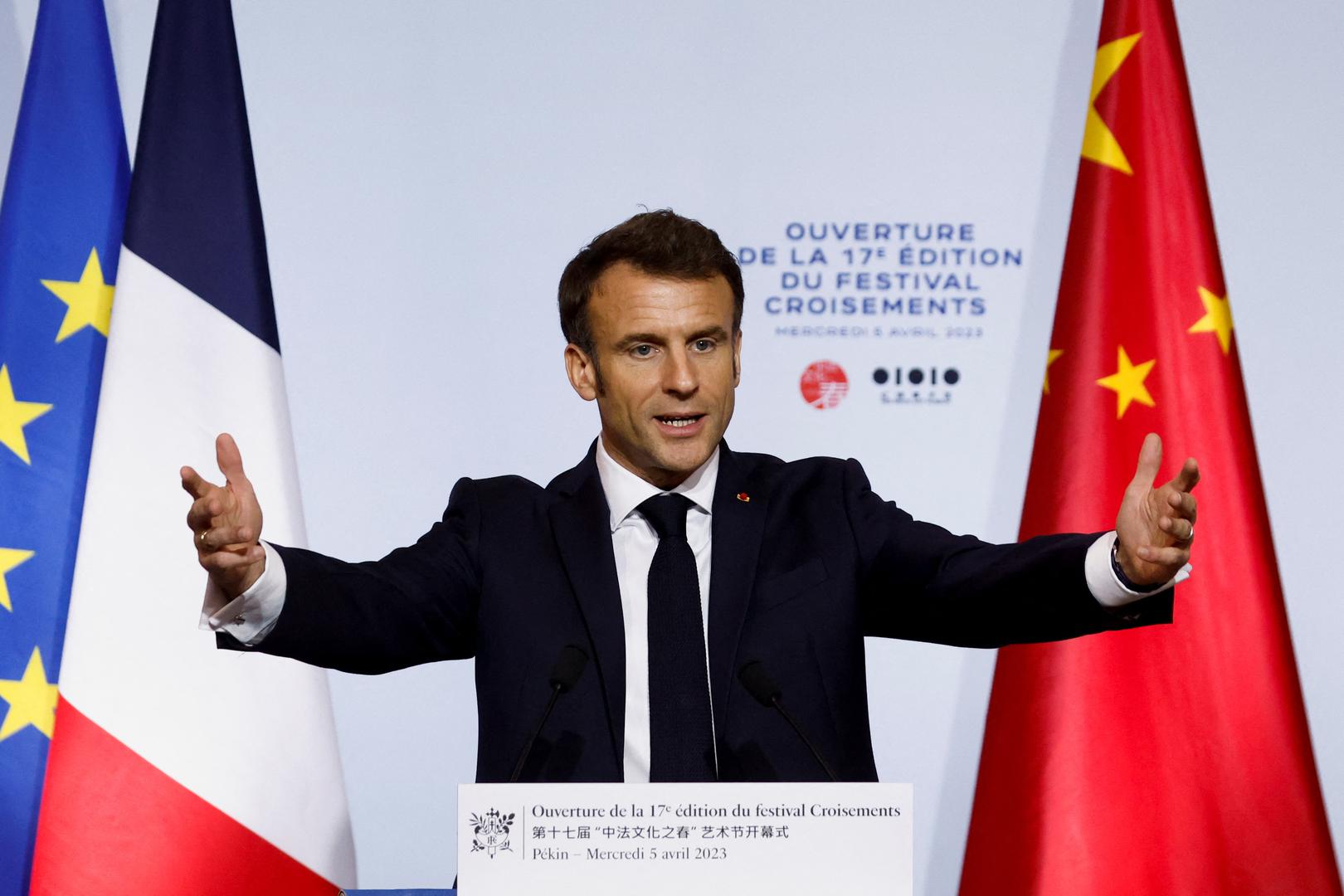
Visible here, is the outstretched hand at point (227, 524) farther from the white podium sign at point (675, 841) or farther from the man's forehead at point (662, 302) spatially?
the man's forehead at point (662, 302)

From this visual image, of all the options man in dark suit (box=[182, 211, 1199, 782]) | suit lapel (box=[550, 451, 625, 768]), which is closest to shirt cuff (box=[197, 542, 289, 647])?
man in dark suit (box=[182, 211, 1199, 782])

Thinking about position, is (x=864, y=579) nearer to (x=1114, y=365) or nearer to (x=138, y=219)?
(x=1114, y=365)

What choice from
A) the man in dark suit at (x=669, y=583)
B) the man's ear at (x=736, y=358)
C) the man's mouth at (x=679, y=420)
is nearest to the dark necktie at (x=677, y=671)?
the man in dark suit at (x=669, y=583)

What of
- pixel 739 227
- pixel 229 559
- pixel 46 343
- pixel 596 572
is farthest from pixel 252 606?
pixel 739 227

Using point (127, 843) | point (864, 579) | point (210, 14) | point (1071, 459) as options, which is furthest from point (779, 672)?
point (210, 14)

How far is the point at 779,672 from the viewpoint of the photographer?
1925mm


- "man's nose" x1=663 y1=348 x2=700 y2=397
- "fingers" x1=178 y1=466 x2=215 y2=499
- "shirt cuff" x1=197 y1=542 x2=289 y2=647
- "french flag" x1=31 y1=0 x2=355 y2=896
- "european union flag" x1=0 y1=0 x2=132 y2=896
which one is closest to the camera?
"fingers" x1=178 y1=466 x2=215 y2=499

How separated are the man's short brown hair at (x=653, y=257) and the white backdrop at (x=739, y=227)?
4.14 ft

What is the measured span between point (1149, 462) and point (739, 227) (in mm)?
1879

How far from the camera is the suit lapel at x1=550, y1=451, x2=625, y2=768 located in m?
1.88

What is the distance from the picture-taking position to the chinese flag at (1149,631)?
2.94 metres

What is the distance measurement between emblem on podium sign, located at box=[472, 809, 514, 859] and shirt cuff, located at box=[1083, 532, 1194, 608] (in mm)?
858

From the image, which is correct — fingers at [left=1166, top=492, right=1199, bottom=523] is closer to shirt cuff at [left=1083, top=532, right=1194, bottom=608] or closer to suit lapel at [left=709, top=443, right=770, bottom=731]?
shirt cuff at [left=1083, top=532, right=1194, bottom=608]

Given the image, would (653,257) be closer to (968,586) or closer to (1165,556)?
(968,586)
